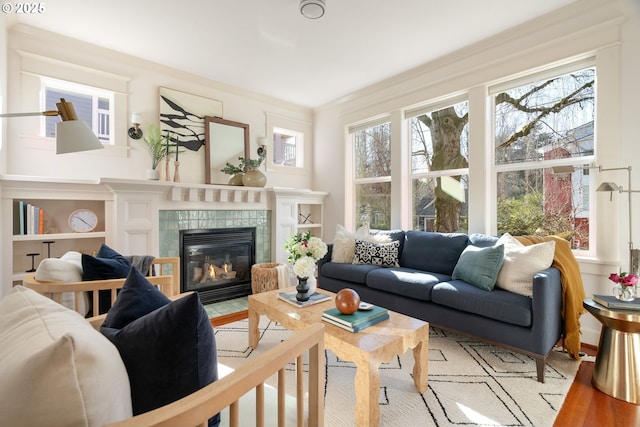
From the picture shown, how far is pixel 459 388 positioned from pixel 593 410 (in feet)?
2.23

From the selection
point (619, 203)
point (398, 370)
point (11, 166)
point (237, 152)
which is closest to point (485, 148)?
point (619, 203)

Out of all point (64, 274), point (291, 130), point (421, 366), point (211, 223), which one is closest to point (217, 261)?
point (211, 223)

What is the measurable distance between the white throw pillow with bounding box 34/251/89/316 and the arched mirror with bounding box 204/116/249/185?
2.19 metres

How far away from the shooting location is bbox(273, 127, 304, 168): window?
4789mm

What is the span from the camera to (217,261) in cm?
393

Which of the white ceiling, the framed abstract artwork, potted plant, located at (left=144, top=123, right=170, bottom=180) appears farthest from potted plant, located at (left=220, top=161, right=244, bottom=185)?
the white ceiling

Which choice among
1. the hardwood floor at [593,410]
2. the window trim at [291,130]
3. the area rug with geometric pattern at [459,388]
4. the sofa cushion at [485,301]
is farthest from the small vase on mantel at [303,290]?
the window trim at [291,130]

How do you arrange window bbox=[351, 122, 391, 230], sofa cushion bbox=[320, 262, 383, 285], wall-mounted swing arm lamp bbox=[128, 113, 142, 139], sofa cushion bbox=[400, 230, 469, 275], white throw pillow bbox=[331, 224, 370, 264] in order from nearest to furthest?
sofa cushion bbox=[400, 230, 469, 275] → sofa cushion bbox=[320, 262, 383, 285] → wall-mounted swing arm lamp bbox=[128, 113, 142, 139] → white throw pillow bbox=[331, 224, 370, 264] → window bbox=[351, 122, 391, 230]

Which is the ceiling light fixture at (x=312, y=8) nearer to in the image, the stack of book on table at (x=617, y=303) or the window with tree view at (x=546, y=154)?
the window with tree view at (x=546, y=154)

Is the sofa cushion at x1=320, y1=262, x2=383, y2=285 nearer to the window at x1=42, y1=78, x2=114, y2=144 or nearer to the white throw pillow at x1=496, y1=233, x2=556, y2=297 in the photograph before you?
the white throw pillow at x1=496, y1=233, x2=556, y2=297

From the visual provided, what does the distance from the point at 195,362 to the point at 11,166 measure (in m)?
3.33

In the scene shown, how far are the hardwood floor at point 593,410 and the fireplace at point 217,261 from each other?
3324mm

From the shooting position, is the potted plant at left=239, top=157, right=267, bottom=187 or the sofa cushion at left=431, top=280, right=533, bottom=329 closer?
the sofa cushion at left=431, top=280, right=533, bottom=329

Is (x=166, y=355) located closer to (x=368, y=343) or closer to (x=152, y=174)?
(x=368, y=343)
